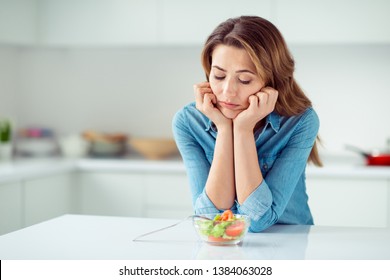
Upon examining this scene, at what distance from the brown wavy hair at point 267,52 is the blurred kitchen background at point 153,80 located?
165cm

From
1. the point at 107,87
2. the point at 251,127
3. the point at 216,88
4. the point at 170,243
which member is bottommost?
the point at 170,243

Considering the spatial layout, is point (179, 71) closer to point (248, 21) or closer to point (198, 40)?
point (198, 40)

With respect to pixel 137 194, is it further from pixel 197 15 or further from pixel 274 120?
pixel 274 120

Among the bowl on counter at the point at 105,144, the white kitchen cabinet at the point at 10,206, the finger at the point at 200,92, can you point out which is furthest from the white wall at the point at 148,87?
the finger at the point at 200,92

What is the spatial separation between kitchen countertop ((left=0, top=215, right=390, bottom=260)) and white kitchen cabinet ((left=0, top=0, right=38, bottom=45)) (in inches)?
88.9

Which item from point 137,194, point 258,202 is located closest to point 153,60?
point 137,194

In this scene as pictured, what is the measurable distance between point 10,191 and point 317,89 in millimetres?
1999

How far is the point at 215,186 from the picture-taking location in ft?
6.59

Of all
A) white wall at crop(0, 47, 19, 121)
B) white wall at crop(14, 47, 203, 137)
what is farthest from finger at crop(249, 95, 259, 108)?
white wall at crop(0, 47, 19, 121)

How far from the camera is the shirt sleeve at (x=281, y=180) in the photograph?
1936 mm

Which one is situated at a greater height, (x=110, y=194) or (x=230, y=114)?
(x=230, y=114)

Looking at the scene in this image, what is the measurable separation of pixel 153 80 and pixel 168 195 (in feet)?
3.24

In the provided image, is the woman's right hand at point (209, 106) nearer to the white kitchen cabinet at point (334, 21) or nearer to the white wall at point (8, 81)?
the white kitchen cabinet at point (334, 21)

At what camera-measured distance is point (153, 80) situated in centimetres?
459
